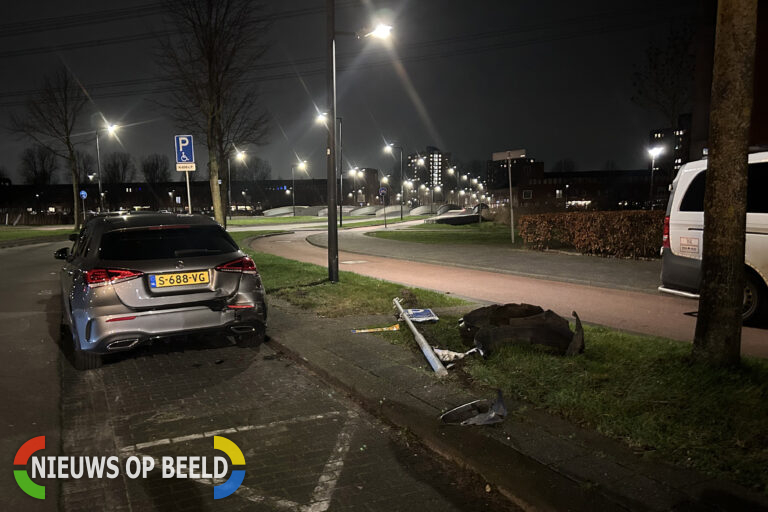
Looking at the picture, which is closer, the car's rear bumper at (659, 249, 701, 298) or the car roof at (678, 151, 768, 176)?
the car roof at (678, 151, 768, 176)

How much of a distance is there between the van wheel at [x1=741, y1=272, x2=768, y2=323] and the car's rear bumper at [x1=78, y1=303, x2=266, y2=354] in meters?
6.77

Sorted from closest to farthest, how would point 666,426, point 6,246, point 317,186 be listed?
1. point 666,426
2. point 6,246
3. point 317,186

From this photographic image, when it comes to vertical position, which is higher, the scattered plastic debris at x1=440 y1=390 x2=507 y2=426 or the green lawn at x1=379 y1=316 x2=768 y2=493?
the green lawn at x1=379 y1=316 x2=768 y2=493

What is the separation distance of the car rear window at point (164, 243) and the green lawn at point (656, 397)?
317 centimetres

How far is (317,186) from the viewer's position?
137 m

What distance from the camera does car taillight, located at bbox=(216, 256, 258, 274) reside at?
5.57 metres

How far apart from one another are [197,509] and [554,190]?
419 ft

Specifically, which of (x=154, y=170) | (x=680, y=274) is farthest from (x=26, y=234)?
(x=154, y=170)

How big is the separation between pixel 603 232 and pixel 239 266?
489 inches

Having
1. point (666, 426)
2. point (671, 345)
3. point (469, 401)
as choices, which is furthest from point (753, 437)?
point (671, 345)

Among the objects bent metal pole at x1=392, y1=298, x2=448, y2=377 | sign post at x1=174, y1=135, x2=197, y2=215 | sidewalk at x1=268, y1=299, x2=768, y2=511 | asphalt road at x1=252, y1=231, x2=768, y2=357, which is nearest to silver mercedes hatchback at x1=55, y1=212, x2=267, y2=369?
sidewalk at x1=268, y1=299, x2=768, y2=511

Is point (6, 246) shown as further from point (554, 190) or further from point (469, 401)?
point (554, 190)

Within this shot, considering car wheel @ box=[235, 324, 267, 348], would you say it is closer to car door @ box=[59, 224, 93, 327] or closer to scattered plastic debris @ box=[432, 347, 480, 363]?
car door @ box=[59, 224, 93, 327]

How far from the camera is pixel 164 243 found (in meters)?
5.71
